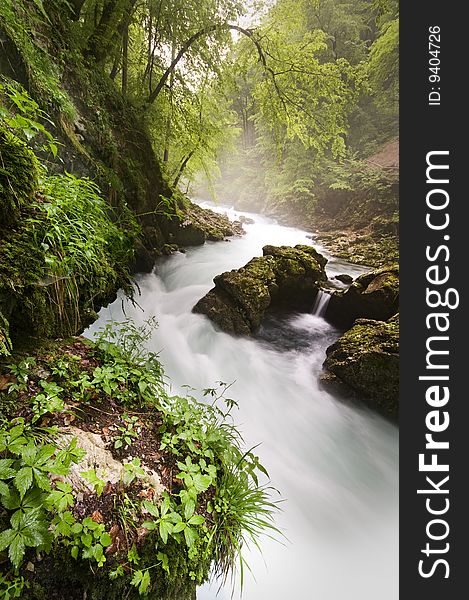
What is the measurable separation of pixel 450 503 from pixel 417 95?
2999 mm

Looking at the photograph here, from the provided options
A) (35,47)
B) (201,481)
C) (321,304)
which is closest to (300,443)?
(201,481)

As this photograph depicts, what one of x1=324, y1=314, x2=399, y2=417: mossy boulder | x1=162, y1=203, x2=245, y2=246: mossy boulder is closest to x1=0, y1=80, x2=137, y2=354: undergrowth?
x1=324, y1=314, x2=399, y2=417: mossy boulder

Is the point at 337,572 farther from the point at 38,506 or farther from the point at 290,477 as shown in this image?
the point at 38,506

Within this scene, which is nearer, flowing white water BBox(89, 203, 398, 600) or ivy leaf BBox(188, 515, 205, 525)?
ivy leaf BBox(188, 515, 205, 525)

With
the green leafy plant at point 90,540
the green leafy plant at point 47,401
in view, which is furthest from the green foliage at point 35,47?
the green leafy plant at point 90,540

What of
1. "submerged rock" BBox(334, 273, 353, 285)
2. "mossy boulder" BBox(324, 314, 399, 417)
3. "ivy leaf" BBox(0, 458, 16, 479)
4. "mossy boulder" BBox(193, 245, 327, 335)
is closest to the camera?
"ivy leaf" BBox(0, 458, 16, 479)

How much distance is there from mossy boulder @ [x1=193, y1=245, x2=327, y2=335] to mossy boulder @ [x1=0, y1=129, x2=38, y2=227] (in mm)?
3216

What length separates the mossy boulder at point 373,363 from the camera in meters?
3.48

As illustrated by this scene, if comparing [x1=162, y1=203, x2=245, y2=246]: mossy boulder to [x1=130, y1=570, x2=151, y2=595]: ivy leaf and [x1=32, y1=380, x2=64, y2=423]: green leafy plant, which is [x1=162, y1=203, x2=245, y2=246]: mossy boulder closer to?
[x1=32, y1=380, x2=64, y2=423]: green leafy plant

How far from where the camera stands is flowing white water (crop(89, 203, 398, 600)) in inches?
88.2

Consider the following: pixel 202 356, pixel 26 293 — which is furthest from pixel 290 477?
pixel 26 293

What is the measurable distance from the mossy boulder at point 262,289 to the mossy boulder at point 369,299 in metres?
0.56

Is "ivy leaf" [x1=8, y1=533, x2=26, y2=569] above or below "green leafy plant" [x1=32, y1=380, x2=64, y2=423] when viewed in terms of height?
below

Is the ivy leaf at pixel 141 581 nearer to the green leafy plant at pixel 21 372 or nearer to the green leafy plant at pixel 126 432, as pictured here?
the green leafy plant at pixel 126 432
